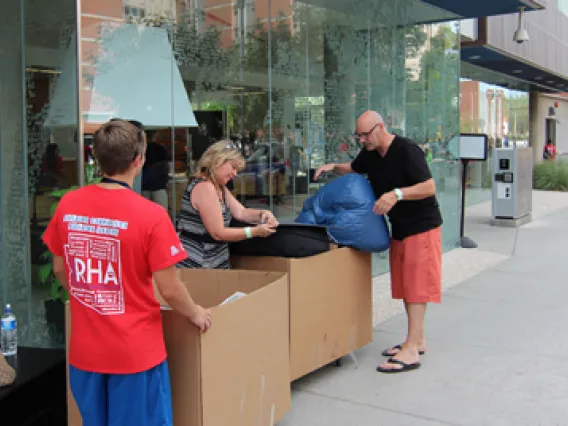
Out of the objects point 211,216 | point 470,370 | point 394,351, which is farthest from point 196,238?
point 470,370

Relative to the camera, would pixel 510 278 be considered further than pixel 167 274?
Yes

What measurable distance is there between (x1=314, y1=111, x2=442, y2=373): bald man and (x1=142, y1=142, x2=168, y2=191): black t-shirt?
76.9 inches

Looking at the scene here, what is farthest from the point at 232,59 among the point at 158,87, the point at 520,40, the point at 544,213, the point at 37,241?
the point at 544,213

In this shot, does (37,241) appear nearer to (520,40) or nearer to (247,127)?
(247,127)

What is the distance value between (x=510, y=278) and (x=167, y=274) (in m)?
6.32

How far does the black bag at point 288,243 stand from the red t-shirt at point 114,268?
1557 millimetres

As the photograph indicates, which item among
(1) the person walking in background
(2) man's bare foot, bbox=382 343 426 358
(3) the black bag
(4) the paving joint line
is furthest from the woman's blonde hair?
(1) the person walking in background

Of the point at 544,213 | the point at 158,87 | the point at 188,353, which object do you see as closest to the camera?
the point at 188,353

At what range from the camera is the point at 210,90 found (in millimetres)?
6301

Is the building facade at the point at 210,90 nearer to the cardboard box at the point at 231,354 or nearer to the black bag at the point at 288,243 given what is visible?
the black bag at the point at 288,243

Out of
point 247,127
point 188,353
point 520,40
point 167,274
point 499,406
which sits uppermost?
point 520,40

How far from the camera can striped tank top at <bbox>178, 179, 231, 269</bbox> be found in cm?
390

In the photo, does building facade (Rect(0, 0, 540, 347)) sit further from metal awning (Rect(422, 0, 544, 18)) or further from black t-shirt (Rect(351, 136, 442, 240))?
black t-shirt (Rect(351, 136, 442, 240))

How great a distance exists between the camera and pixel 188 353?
2.84 meters
